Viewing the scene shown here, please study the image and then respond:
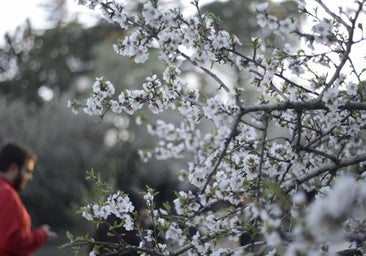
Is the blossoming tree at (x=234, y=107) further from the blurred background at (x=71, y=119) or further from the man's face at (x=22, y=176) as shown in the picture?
the blurred background at (x=71, y=119)

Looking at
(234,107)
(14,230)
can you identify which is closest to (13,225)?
(14,230)

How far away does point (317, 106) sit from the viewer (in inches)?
114

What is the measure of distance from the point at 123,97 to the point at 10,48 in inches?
786

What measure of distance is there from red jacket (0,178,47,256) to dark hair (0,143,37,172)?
0.91 ft

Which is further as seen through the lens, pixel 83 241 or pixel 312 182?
pixel 312 182

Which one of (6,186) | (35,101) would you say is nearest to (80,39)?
(35,101)

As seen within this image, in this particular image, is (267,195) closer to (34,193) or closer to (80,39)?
(34,193)

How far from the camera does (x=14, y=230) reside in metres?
3.72

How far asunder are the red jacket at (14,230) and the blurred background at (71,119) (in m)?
7.22

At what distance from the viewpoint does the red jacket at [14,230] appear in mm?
3715

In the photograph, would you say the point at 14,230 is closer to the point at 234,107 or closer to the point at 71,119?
the point at 234,107

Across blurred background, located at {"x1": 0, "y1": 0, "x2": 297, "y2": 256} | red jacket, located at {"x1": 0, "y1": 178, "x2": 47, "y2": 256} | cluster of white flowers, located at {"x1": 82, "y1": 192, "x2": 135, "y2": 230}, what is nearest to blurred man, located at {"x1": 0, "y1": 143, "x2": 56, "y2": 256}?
red jacket, located at {"x1": 0, "y1": 178, "x2": 47, "y2": 256}

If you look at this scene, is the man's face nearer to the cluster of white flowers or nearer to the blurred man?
the blurred man

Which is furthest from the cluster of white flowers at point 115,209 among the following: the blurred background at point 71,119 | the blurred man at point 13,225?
the blurred background at point 71,119
